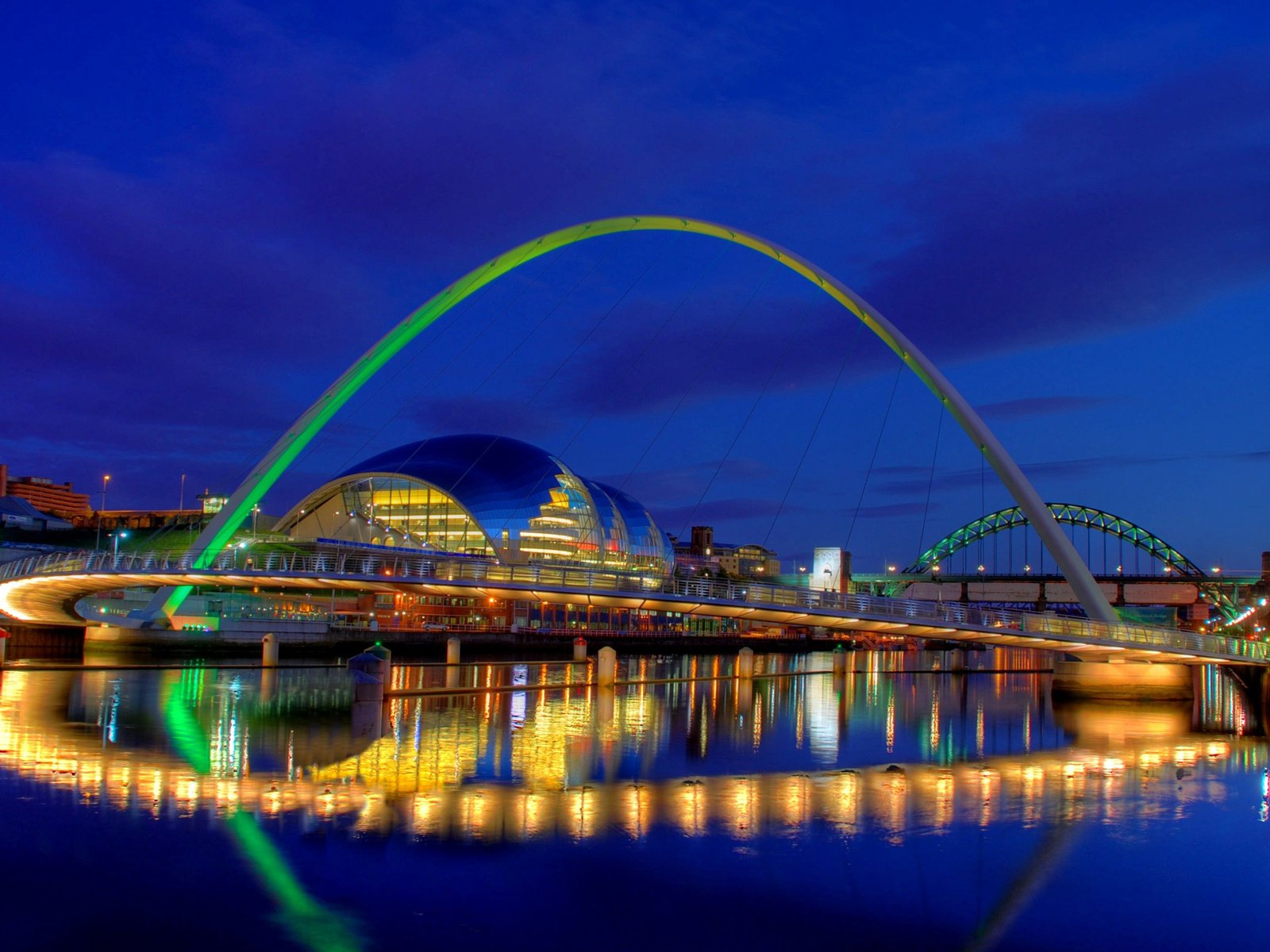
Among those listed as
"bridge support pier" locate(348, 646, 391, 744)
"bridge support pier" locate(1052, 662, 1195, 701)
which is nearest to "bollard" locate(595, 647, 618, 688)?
"bridge support pier" locate(348, 646, 391, 744)

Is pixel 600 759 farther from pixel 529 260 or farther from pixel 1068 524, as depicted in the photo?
pixel 1068 524

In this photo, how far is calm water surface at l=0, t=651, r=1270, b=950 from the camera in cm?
1214

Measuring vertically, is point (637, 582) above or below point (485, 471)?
below

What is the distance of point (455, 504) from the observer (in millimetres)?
87188

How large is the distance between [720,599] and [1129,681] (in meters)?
18.3

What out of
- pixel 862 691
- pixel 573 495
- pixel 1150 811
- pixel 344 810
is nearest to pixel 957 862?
pixel 1150 811

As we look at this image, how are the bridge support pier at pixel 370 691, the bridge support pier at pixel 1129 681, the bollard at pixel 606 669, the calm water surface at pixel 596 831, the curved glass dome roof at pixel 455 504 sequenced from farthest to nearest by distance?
the curved glass dome roof at pixel 455 504, the bridge support pier at pixel 1129 681, the bollard at pixel 606 669, the bridge support pier at pixel 370 691, the calm water surface at pixel 596 831

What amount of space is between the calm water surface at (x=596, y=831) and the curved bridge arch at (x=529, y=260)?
13.0m

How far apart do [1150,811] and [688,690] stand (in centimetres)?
2697

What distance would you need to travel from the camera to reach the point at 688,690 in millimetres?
46125

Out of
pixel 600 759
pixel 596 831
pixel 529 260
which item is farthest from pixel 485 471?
pixel 596 831

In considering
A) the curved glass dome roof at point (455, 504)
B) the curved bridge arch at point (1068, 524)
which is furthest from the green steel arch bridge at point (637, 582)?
the curved bridge arch at point (1068, 524)

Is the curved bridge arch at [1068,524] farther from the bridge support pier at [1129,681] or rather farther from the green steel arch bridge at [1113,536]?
the bridge support pier at [1129,681]

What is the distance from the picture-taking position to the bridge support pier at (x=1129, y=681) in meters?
43.8
